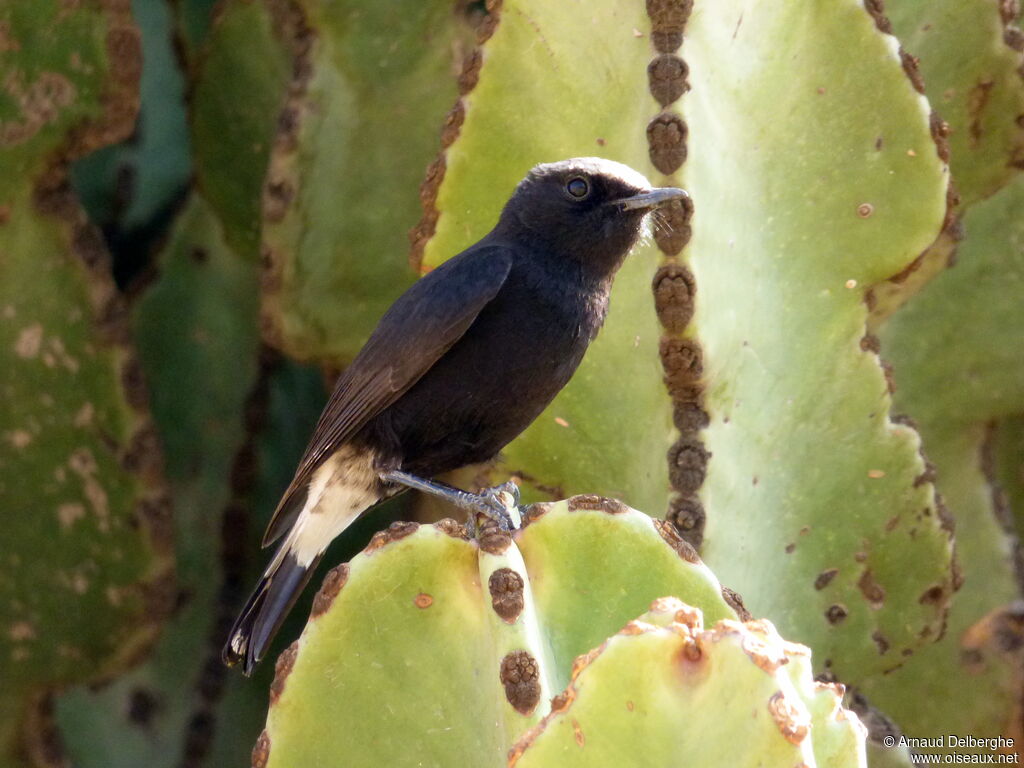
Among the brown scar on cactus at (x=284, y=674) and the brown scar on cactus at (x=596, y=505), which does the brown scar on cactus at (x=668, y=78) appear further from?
the brown scar on cactus at (x=284, y=674)

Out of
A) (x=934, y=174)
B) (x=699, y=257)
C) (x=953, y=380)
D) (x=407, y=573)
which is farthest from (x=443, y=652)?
(x=953, y=380)

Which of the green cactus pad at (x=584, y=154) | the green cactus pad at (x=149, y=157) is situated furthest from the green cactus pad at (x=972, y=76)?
the green cactus pad at (x=149, y=157)

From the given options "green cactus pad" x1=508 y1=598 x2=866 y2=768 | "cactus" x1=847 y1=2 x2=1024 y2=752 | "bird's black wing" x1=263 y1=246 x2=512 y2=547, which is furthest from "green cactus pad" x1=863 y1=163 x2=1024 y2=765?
"green cactus pad" x1=508 y1=598 x2=866 y2=768

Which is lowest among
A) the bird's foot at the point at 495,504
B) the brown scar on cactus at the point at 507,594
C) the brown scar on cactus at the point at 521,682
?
the bird's foot at the point at 495,504

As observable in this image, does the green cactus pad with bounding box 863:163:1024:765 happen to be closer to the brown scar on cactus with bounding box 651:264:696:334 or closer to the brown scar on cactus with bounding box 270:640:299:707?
the brown scar on cactus with bounding box 651:264:696:334

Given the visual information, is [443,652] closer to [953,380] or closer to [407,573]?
[407,573]

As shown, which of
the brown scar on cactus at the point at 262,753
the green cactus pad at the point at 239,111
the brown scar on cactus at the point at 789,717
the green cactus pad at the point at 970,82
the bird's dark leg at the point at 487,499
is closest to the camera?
the brown scar on cactus at the point at 789,717
